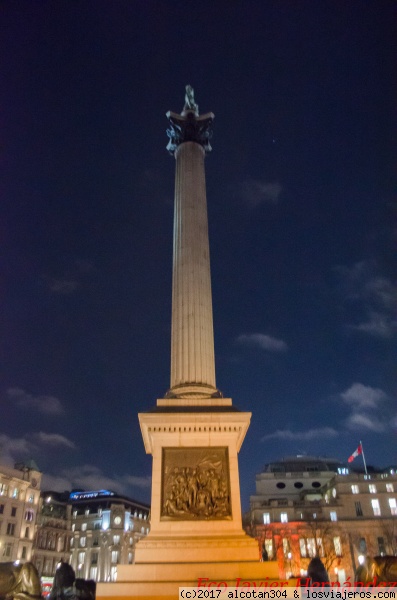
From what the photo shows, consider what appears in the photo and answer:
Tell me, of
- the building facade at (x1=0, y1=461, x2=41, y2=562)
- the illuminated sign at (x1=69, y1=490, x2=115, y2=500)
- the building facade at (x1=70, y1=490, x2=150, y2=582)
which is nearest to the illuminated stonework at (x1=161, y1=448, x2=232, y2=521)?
the building facade at (x1=0, y1=461, x2=41, y2=562)

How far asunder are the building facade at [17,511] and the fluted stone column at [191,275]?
52.1m

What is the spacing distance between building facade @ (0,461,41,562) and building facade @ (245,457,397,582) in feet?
98.9

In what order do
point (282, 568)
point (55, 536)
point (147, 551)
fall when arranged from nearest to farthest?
1. point (147, 551)
2. point (282, 568)
3. point (55, 536)

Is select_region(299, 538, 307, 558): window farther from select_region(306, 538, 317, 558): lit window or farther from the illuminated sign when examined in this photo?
the illuminated sign

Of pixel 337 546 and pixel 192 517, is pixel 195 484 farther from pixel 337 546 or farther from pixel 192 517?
pixel 337 546

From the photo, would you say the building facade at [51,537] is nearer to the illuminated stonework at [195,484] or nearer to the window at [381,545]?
the window at [381,545]

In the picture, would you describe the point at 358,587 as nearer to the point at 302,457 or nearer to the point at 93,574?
the point at 302,457

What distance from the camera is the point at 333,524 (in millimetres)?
62188

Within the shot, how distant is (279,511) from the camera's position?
67875 millimetres

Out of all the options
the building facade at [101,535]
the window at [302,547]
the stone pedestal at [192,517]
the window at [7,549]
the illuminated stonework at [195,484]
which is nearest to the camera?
the stone pedestal at [192,517]

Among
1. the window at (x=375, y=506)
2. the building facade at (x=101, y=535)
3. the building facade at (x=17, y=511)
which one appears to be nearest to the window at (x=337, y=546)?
the window at (x=375, y=506)

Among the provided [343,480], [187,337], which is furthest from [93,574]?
[187,337]

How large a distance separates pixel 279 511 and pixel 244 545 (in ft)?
191

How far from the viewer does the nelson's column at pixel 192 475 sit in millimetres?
14414
